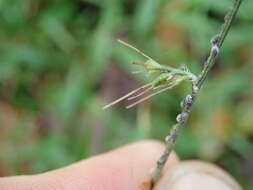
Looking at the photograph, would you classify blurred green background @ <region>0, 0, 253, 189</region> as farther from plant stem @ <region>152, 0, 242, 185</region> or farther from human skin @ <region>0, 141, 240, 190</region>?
plant stem @ <region>152, 0, 242, 185</region>

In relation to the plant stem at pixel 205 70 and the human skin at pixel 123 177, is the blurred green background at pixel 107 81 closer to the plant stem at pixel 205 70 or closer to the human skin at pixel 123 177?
the human skin at pixel 123 177

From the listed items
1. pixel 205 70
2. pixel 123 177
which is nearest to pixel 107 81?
pixel 123 177

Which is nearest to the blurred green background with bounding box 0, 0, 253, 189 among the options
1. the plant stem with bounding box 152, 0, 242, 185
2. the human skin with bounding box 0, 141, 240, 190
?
the human skin with bounding box 0, 141, 240, 190

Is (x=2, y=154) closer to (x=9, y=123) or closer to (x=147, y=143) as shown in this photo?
(x=9, y=123)

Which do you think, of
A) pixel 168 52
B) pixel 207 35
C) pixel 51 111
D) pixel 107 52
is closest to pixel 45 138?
pixel 51 111

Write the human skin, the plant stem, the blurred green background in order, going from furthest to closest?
the blurred green background < the human skin < the plant stem

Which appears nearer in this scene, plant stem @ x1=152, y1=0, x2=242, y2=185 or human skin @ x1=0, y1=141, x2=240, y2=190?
plant stem @ x1=152, y1=0, x2=242, y2=185
